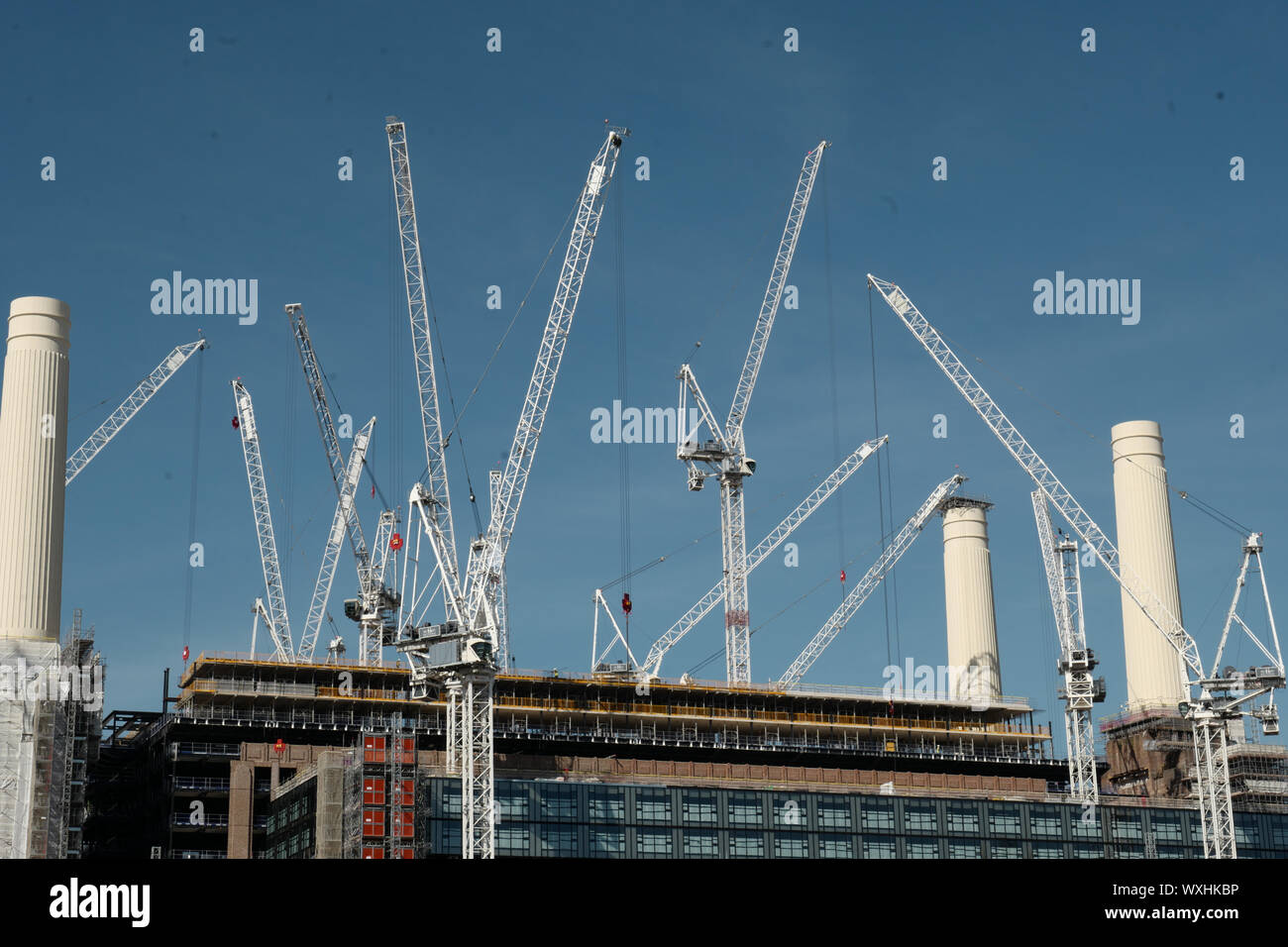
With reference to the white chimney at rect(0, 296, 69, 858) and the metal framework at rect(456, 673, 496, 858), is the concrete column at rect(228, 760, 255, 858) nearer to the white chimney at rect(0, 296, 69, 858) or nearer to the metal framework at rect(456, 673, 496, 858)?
the metal framework at rect(456, 673, 496, 858)

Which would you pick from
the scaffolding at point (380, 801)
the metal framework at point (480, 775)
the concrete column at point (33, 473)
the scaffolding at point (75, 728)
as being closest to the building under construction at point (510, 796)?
the scaffolding at point (380, 801)

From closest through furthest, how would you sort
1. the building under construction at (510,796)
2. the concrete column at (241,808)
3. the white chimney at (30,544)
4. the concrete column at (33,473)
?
the white chimney at (30,544)
the concrete column at (33,473)
the building under construction at (510,796)
the concrete column at (241,808)

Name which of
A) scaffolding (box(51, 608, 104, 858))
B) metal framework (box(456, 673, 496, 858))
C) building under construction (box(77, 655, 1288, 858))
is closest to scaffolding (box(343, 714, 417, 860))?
building under construction (box(77, 655, 1288, 858))

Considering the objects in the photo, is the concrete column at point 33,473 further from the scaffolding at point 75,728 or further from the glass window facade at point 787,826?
the glass window facade at point 787,826

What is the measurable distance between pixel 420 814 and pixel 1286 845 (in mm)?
102895

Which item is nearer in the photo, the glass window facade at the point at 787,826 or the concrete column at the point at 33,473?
the concrete column at the point at 33,473

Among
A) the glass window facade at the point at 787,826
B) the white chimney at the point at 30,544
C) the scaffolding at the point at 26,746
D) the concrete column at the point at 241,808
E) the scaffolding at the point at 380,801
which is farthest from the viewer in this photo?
the concrete column at the point at 241,808

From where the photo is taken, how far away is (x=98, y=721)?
528 ft

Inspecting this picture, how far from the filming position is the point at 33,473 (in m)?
143

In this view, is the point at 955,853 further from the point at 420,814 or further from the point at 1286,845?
the point at 420,814

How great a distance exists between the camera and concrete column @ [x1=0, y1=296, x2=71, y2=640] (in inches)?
5536

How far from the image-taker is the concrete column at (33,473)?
5536 inches
